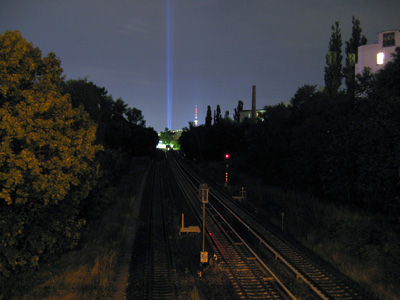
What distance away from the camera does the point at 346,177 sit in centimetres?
2483

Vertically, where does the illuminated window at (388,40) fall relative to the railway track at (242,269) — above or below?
above

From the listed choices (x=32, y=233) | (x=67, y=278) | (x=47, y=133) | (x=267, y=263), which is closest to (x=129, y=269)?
(x=67, y=278)

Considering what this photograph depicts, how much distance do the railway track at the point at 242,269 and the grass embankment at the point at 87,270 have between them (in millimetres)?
4608

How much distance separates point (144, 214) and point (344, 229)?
1437 centimetres

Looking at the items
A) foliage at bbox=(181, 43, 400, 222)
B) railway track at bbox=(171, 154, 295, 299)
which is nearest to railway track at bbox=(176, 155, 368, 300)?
railway track at bbox=(171, 154, 295, 299)

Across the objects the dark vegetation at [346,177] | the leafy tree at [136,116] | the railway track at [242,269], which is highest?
the leafy tree at [136,116]

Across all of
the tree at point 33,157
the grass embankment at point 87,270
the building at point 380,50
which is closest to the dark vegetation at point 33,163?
the tree at point 33,157

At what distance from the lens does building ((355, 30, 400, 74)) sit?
46.6m

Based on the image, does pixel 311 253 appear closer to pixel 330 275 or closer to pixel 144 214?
pixel 330 275

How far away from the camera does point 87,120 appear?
13.0 m

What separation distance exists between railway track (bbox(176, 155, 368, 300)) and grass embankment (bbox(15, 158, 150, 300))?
251 inches

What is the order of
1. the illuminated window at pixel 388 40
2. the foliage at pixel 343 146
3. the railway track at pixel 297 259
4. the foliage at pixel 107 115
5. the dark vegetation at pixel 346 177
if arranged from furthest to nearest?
the illuminated window at pixel 388 40, the foliage at pixel 107 115, the foliage at pixel 343 146, the dark vegetation at pixel 346 177, the railway track at pixel 297 259

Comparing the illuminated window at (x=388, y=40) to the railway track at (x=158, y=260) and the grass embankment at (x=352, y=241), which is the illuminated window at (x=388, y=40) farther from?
the railway track at (x=158, y=260)

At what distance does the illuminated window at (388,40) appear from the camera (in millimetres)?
46844
